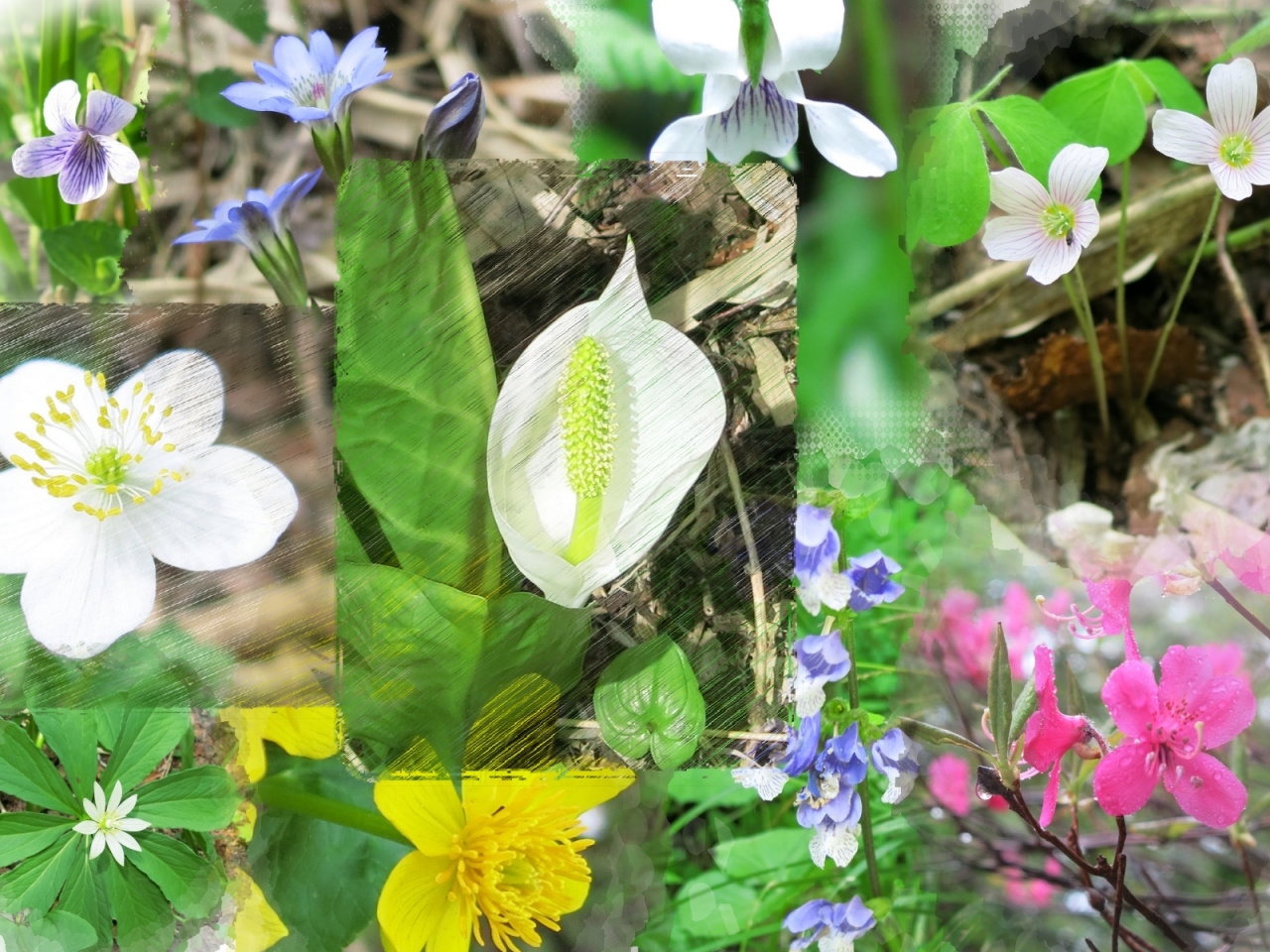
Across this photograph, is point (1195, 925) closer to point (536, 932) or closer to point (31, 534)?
point (536, 932)

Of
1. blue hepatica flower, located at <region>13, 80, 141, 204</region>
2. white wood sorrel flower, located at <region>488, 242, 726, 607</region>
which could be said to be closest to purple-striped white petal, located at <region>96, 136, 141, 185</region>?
blue hepatica flower, located at <region>13, 80, 141, 204</region>

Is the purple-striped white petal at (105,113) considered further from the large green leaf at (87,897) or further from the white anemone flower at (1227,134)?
the white anemone flower at (1227,134)

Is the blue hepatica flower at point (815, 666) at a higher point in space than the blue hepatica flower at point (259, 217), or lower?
lower

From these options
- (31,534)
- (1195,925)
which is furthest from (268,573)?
(1195,925)

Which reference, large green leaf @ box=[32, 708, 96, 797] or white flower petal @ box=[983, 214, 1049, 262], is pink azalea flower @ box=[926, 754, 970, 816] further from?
large green leaf @ box=[32, 708, 96, 797]

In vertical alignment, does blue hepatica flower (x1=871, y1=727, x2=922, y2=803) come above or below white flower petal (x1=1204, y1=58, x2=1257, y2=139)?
below

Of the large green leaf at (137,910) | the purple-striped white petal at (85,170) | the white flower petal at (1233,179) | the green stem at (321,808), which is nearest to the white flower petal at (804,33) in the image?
the white flower petal at (1233,179)

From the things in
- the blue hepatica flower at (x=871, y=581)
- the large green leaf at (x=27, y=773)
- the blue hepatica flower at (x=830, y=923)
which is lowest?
the blue hepatica flower at (x=830, y=923)
